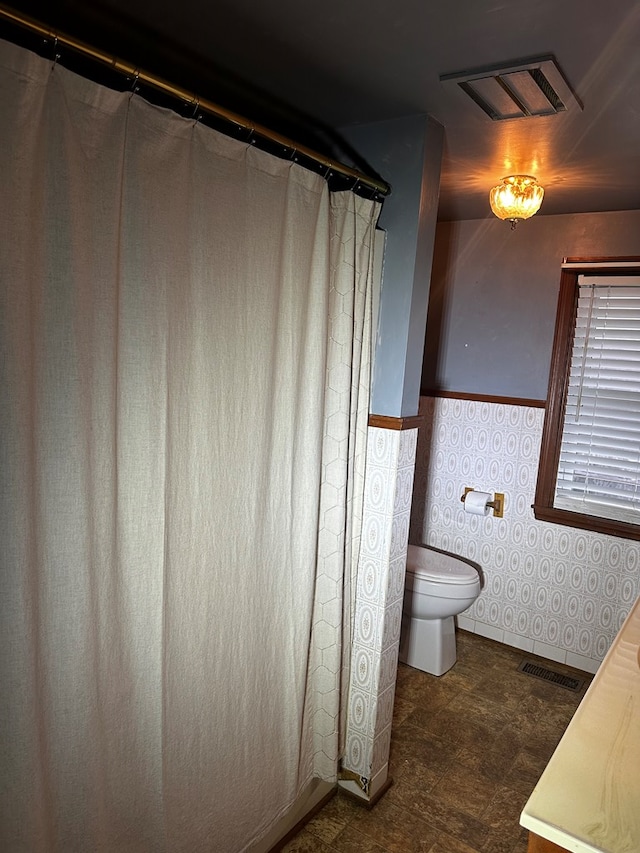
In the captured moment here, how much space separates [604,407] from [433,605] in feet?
4.17

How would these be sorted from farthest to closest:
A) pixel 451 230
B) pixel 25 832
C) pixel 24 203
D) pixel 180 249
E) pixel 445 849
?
pixel 451 230 < pixel 445 849 < pixel 180 249 < pixel 25 832 < pixel 24 203

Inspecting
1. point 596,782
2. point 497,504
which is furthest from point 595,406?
point 596,782

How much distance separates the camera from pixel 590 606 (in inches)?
117

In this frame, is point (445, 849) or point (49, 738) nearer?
point (49, 738)

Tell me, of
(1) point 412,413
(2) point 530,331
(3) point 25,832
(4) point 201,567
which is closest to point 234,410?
(4) point 201,567

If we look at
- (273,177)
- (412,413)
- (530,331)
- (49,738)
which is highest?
(273,177)

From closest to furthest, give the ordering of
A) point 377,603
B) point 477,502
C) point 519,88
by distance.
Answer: point 519,88
point 377,603
point 477,502

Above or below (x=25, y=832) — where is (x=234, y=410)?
above

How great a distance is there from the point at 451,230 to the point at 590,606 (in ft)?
6.88

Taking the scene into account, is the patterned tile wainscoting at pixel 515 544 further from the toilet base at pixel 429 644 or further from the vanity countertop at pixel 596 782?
the vanity countertop at pixel 596 782

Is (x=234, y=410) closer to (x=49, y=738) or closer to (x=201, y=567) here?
(x=201, y=567)

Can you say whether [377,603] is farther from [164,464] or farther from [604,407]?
[604,407]

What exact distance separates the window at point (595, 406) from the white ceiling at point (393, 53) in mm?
874

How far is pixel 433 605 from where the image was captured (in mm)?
2848
